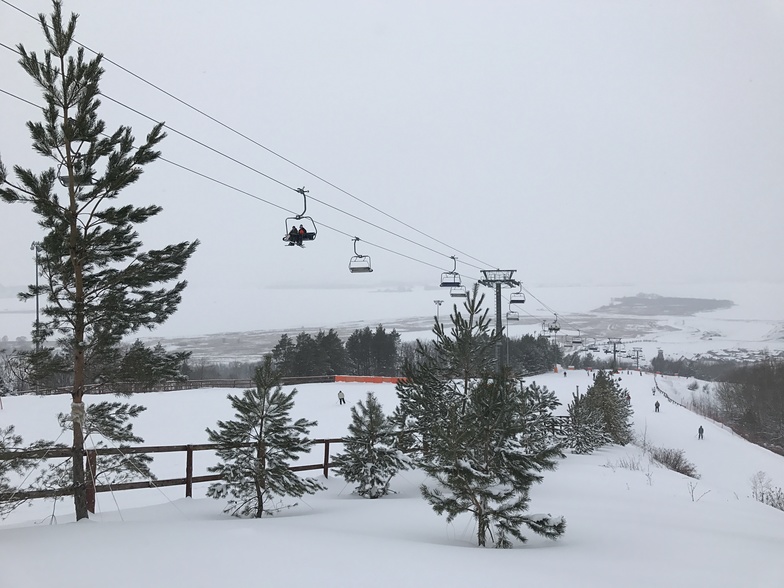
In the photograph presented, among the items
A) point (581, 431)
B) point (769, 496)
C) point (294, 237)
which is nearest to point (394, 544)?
point (294, 237)

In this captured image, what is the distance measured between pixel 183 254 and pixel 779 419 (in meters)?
108

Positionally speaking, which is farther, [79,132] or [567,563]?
[79,132]

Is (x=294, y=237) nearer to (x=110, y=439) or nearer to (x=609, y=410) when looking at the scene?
(x=110, y=439)

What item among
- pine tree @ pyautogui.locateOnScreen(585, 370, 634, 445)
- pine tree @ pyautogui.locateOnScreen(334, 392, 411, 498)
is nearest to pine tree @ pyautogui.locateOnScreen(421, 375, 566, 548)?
pine tree @ pyautogui.locateOnScreen(334, 392, 411, 498)

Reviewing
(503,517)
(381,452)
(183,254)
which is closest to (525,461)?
(503,517)

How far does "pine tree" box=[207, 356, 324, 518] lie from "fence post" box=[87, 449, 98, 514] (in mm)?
1818

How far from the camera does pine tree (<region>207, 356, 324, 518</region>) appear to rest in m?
9.97

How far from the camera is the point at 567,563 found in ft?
21.0

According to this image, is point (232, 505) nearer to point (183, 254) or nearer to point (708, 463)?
point (183, 254)

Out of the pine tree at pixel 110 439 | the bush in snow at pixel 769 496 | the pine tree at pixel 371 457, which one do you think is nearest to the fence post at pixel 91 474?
the pine tree at pixel 110 439

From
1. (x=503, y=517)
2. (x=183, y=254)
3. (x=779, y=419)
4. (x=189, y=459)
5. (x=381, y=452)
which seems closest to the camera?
(x=503, y=517)

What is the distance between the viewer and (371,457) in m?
12.7

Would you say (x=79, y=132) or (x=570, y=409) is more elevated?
(x=79, y=132)

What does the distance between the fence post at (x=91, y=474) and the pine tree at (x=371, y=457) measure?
5047mm
